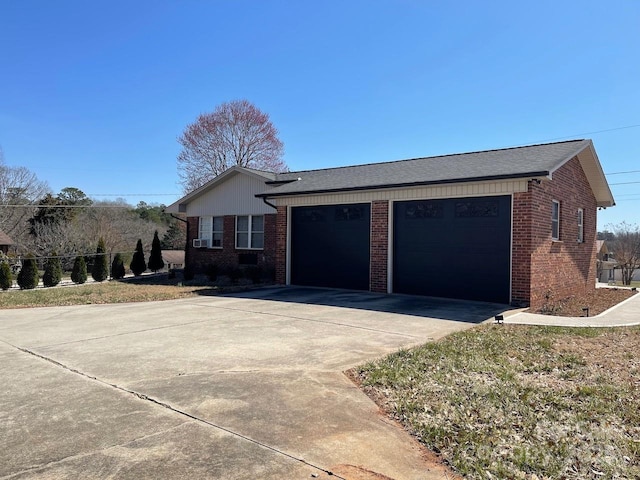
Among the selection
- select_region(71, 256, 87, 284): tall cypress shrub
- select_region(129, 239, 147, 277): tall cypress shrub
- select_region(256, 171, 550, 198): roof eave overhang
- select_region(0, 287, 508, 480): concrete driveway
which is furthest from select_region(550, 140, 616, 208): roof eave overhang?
select_region(129, 239, 147, 277): tall cypress shrub

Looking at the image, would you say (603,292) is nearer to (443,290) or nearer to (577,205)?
(577,205)

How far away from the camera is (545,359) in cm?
566

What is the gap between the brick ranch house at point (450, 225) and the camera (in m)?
10.4

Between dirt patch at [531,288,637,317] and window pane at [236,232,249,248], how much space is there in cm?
1097

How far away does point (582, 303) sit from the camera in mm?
12250

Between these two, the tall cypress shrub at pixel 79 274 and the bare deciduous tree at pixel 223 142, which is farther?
the bare deciduous tree at pixel 223 142

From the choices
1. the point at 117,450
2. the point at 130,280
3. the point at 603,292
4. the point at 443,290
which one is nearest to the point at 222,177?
the point at 130,280

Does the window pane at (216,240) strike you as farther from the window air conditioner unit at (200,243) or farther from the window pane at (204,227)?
the window pane at (204,227)

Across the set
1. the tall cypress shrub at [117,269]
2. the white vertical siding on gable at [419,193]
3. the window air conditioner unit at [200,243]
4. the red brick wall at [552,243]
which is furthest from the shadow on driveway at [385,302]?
the tall cypress shrub at [117,269]

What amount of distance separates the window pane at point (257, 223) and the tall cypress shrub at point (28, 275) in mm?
7959

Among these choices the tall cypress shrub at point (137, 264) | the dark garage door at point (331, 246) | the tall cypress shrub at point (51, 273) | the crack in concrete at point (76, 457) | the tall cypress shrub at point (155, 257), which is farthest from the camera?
the tall cypress shrub at point (155, 257)

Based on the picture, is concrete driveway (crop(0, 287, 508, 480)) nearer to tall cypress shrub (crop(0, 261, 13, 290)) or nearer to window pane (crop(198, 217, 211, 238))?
tall cypress shrub (crop(0, 261, 13, 290))

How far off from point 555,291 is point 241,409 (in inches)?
400

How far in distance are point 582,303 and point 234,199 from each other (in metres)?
12.6
